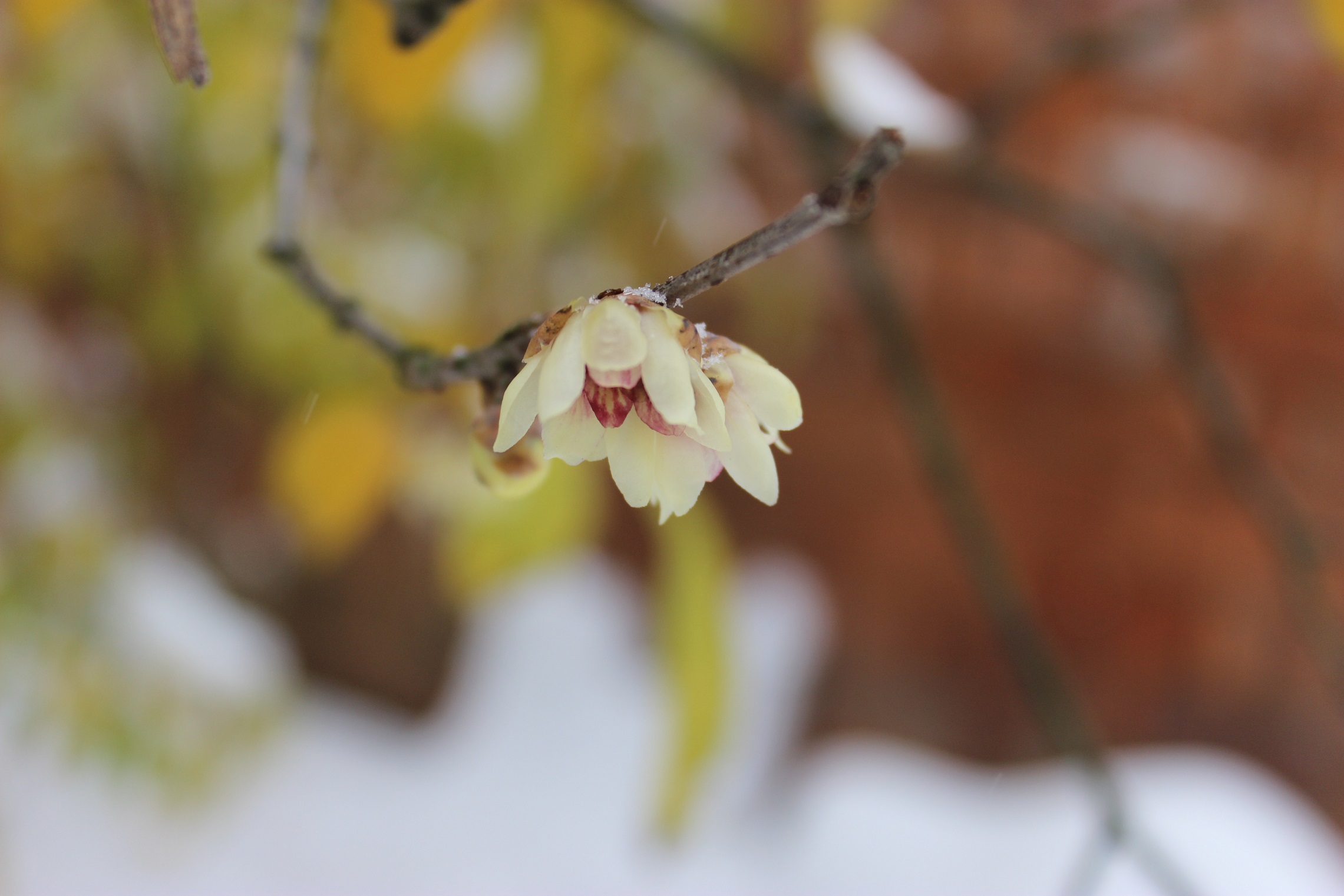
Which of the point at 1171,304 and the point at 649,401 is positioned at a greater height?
the point at 1171,304

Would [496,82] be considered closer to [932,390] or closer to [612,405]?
[932,390]

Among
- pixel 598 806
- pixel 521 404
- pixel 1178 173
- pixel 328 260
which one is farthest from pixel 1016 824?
pixel 521 404

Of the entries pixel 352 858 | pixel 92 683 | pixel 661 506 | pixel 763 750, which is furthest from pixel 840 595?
pixel 661 506

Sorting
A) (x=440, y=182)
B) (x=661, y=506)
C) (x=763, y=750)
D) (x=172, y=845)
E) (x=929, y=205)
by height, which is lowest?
(x=661, y=506)

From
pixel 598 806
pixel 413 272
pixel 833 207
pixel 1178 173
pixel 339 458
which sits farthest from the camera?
pixel 598 806

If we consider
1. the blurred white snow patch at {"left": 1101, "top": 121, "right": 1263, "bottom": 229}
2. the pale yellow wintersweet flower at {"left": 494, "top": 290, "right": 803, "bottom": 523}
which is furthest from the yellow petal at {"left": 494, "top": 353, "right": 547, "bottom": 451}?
the blurred white snow patch at {"left": 1101, "top": 121, "right": 1263, "bottom": 229}

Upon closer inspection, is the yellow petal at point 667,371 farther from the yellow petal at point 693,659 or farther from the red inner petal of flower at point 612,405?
the yellow petal at point 693,659

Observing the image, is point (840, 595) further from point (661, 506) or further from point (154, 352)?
point (661, 506)
